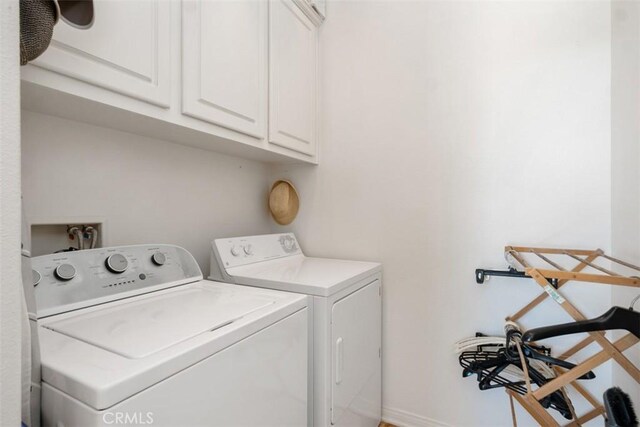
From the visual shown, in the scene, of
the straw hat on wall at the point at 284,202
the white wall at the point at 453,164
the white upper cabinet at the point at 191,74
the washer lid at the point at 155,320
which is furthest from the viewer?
the straw hat on wall at the point at 284,202

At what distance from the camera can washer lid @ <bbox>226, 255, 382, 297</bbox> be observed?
4.16 feet

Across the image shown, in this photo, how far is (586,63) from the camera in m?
1.44

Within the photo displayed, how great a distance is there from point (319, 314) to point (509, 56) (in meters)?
1.62

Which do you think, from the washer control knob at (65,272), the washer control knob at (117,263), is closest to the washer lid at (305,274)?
the washer control knob at (117,263)

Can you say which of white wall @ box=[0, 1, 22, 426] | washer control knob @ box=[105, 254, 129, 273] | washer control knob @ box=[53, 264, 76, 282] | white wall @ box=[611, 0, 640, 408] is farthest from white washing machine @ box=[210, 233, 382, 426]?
white wall @ box=[611, 0, 640, 408]

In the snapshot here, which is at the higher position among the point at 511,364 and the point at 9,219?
the point at 9,219

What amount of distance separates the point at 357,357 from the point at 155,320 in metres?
1.00

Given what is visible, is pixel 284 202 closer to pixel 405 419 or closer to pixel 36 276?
pixel 36 276

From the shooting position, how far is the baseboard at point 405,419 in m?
1.77

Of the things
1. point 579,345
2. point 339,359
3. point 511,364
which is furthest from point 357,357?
point 579,345

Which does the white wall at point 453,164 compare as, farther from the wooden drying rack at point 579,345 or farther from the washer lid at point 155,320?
the washer lid at point 155,320

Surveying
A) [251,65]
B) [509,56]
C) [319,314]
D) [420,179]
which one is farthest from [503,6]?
[319,314]

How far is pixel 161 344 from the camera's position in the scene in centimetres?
73

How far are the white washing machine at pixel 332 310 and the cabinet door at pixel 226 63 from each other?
642mm
